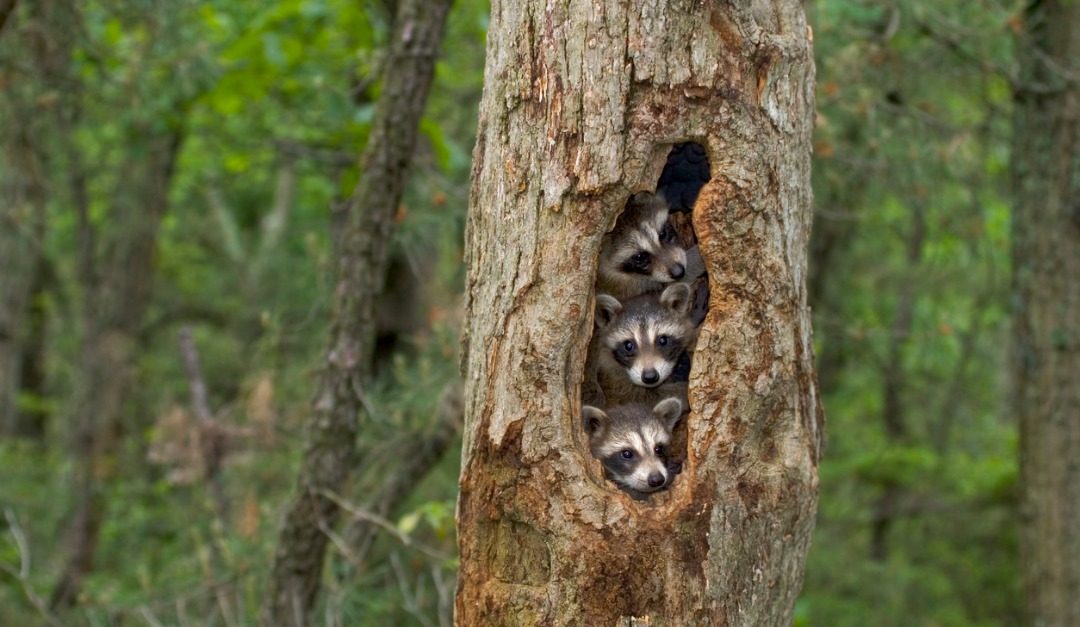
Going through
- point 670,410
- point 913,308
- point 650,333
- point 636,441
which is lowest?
point 913,308

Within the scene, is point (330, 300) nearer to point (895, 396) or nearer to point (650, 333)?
point (650, 333)

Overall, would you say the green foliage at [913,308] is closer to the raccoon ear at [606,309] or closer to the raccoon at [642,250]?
the raccoon at [642,250]

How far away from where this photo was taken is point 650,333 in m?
4.49

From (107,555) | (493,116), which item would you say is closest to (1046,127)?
(493,116)

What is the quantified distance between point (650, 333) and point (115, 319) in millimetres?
8961

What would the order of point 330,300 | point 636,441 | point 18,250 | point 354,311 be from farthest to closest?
point 18,250 < point 330,300 < point 354,311 < point 636,441

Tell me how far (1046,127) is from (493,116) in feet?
18.7

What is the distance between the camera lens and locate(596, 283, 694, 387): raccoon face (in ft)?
14.6

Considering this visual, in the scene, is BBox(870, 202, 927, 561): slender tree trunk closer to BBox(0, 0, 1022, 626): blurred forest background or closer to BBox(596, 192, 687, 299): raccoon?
BBox(0, 0, 1022, 626): blurred forest background

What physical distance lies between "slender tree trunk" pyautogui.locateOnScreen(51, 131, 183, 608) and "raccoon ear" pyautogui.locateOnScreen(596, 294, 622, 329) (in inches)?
294

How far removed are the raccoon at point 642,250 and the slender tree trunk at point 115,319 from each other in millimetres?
7365

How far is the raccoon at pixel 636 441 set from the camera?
4.03 metres

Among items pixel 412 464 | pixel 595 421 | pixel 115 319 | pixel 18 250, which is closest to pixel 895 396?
pixel 115 319

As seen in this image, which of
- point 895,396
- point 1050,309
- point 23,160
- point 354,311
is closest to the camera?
point 354,311
